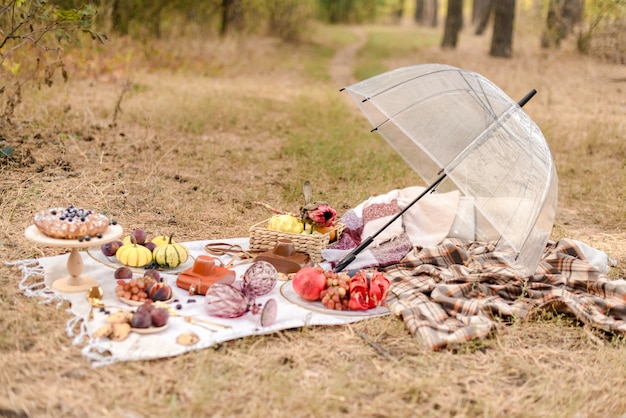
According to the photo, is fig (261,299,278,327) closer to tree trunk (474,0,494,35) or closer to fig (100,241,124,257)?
fig (100,241,124,257)

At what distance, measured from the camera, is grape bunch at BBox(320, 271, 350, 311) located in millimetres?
3801

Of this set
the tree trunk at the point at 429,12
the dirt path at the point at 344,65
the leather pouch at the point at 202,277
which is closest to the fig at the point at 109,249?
the leather pouch at the point at 202,277

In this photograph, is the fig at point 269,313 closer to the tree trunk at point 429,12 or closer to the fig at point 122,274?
the fig at point 122,274

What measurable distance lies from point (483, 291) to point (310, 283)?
1077mm

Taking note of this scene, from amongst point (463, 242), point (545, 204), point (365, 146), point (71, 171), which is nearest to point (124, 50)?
point (365, 146)

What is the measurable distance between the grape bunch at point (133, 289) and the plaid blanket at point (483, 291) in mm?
1376

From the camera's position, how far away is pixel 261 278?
153 inches

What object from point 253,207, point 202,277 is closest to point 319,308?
point 202,277

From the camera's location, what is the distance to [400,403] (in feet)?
9.64

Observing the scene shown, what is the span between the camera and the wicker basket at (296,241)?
4.51m

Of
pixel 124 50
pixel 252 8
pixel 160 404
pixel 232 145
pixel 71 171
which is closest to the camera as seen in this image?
pixel 160 404

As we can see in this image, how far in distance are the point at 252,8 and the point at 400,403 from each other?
57.9ft

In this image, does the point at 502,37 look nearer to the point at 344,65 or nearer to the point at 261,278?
the point at 344,65

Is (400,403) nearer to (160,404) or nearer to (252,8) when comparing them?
(160,404)
